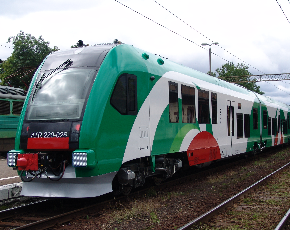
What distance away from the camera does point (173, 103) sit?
30.1 ft

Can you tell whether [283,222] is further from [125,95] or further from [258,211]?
[125,95]

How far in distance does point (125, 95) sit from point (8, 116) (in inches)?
416

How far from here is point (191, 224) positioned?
19.2ft

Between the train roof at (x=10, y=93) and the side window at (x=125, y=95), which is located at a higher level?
the train roof at (x=10, y=93)

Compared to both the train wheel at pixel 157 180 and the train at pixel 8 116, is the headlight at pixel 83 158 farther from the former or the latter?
the train at pixel 8 116

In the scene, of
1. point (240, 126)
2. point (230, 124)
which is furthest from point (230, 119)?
point (240, 126)

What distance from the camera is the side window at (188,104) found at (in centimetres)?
972

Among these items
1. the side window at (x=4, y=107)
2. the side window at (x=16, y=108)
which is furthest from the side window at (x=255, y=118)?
the side window at (x=4, y=107)

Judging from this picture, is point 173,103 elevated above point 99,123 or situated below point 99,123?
above

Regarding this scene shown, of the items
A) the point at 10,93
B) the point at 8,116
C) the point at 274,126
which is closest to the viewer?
the point at 8,116

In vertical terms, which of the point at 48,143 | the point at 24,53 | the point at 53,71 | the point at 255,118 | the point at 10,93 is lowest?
the point at 48,143

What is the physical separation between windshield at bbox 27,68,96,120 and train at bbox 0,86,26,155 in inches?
371

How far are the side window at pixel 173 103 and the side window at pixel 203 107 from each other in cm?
156

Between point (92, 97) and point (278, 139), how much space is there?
58.1ft
